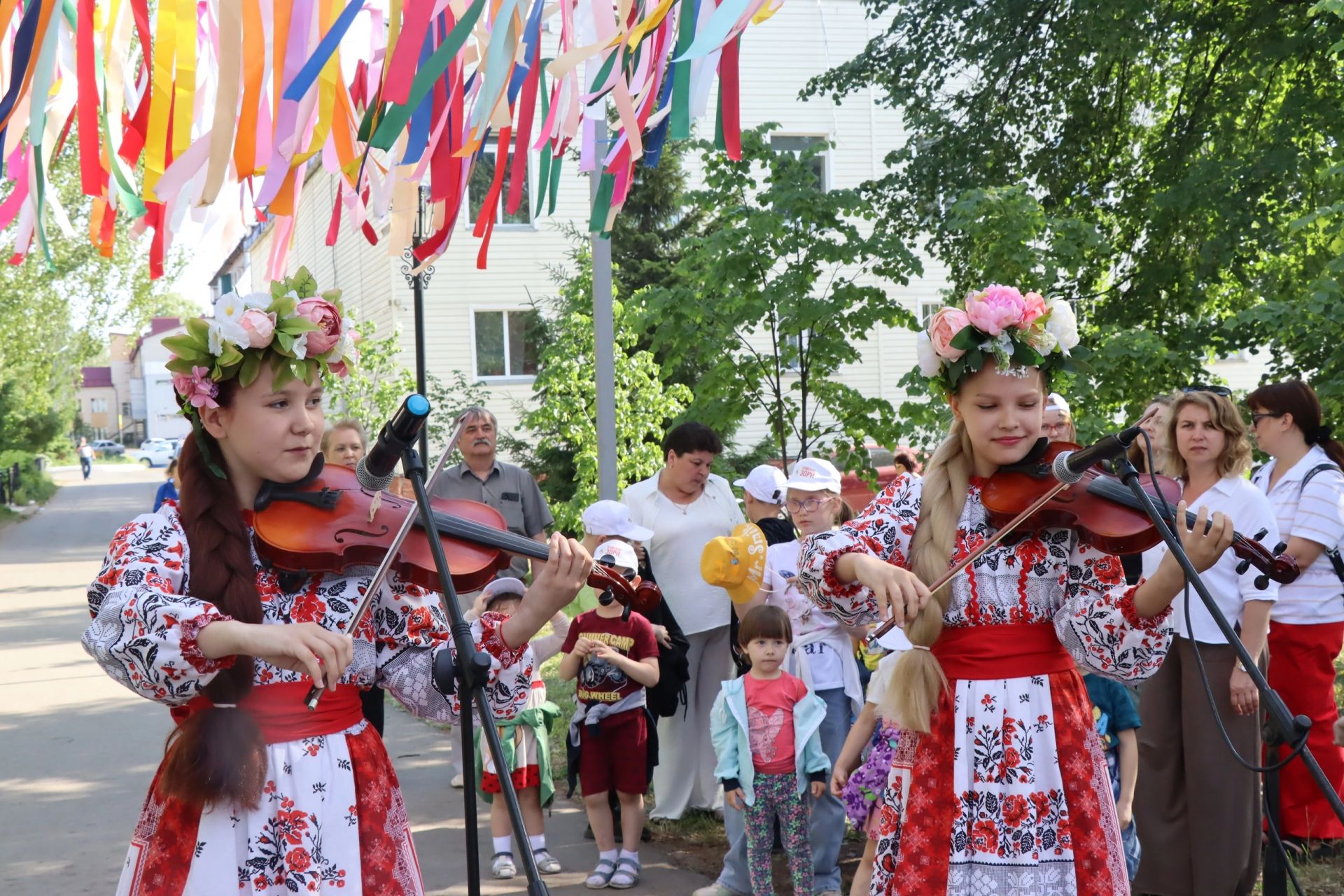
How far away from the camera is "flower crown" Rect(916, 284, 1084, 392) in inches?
121

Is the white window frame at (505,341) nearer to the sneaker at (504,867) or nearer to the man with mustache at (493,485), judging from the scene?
the man with mustache at (493,485)

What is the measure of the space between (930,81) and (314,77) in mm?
10856

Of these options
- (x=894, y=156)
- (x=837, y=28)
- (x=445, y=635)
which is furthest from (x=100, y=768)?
(x=837, y=28)

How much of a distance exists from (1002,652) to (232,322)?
1.91 m

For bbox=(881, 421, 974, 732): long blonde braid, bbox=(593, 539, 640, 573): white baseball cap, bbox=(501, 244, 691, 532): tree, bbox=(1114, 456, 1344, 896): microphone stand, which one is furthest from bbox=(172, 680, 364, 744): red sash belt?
bbox=(501, 244, 691, 532): tree

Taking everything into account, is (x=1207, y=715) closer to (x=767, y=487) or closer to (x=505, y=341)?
(x=767, y=487)

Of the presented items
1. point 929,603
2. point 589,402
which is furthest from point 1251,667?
point 589,402

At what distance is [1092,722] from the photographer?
306 centimetres

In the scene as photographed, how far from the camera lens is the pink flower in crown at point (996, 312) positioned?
3.08 metres

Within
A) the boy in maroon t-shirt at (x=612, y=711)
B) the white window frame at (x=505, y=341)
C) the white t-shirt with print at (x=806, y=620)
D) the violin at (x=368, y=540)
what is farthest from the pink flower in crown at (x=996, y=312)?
the white window frame at (x=505, y=341)

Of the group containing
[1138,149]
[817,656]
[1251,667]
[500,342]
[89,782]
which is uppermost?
[1138,149]

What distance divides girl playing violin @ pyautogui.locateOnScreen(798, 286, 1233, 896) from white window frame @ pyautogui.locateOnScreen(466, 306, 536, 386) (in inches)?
776

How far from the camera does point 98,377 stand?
12031cm

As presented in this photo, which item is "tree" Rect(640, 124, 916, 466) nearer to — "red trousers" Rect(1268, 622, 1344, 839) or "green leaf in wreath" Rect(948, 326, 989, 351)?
"red trousers" Rect(1268, 622, 1344, 839)
